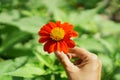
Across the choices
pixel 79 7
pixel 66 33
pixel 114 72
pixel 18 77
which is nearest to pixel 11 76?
pixel 18 77

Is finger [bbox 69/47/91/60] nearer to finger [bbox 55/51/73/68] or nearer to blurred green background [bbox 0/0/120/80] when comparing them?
finger [bbox 55/51/73/68]

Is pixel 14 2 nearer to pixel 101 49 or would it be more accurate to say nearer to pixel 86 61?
pixel 101 49

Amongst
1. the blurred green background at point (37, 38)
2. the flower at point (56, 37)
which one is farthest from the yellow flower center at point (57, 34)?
the blurred green background at point (37, 38)

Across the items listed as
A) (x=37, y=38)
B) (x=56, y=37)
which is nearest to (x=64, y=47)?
(x=56, y=37)

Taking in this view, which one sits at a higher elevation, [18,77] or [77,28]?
[77,28]

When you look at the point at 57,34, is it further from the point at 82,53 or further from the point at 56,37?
the point at 82,53
